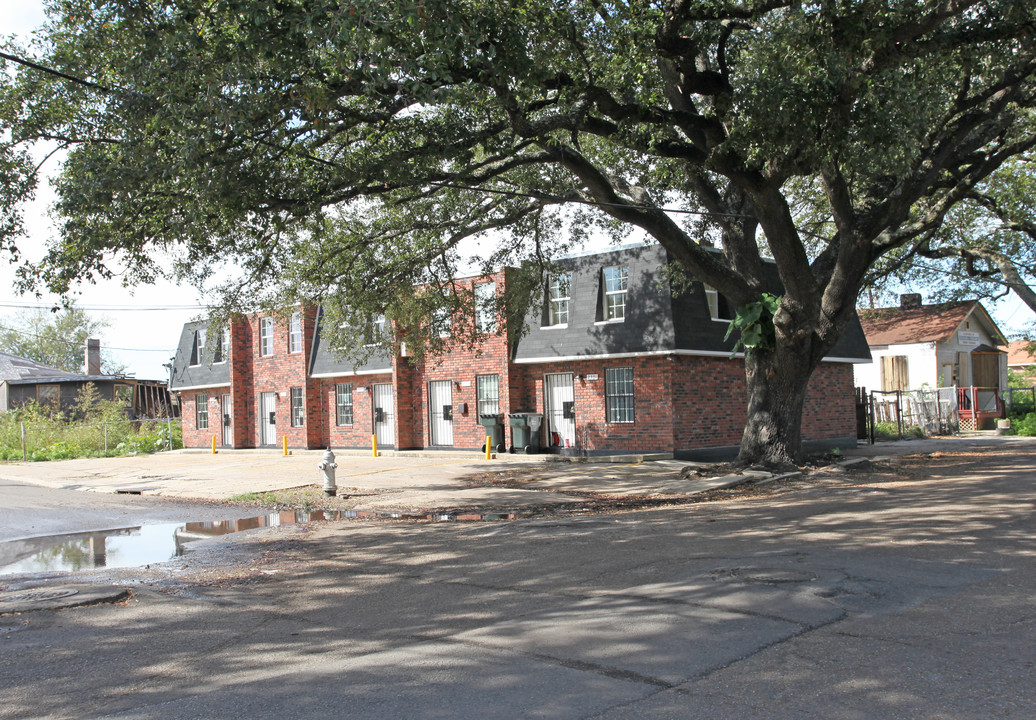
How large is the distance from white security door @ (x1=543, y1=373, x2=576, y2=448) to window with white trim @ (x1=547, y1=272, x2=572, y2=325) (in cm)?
160

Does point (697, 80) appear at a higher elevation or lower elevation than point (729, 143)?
higher

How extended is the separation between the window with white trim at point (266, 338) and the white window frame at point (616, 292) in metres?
16.3

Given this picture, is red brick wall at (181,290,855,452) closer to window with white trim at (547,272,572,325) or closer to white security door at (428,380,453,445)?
white security door at (428,380,453,445)

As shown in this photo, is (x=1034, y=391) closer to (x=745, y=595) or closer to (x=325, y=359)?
(x=325, y=359)

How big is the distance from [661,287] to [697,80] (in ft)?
27.0

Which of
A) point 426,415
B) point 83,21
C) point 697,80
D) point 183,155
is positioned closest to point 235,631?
point 183,155

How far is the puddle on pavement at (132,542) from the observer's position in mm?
10219

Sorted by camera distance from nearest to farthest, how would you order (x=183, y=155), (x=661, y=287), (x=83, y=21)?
(x=183, y=155) → (x=83, y=21) → (x=661, y=287)

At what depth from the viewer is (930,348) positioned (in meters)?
36.4

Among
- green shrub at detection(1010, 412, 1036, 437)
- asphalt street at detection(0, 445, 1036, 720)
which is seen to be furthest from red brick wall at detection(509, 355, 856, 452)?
green shrub at detection(1010, 412, 1036, 437)

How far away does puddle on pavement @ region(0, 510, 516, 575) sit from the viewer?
402 inches

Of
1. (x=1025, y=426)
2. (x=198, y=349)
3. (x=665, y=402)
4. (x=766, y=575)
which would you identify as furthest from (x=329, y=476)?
(x=1025, y=426)

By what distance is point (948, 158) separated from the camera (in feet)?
51.8

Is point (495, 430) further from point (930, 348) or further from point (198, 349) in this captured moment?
point (930, 348)
